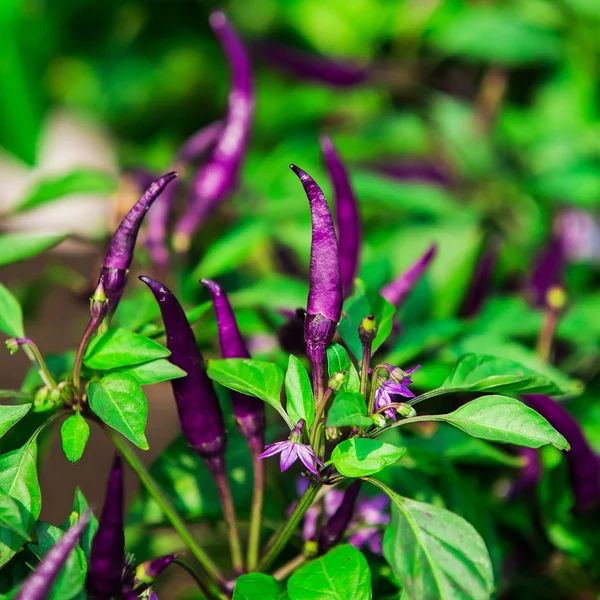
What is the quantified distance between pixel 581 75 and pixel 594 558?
0.93 m

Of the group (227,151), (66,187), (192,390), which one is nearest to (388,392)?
(192,390)

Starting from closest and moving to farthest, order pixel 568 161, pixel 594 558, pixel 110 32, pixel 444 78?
pixel 594 558 → pixel 568 161 → pixel 444 78 → pixel 110 32

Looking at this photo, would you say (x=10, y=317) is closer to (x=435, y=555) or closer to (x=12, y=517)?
(x=12, y=517)

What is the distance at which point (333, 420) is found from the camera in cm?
38

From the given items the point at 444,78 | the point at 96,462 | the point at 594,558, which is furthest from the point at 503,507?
the point at 444,78

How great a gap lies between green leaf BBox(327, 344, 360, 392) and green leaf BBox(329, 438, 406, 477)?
0.15 ft

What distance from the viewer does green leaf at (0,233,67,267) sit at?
597mm

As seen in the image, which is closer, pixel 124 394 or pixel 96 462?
pixel 124 394

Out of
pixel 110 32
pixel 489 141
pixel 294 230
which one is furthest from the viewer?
pixel 110 32

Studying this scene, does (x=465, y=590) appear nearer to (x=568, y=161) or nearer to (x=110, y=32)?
(x=568, y=161)

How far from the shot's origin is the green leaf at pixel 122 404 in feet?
1.40

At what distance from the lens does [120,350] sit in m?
0.47

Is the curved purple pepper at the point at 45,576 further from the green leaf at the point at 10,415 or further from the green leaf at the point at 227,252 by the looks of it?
the green leaf at the point at 227,252

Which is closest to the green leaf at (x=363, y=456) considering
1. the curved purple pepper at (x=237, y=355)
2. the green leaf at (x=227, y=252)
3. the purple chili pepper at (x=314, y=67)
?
the curved purple pepper at (x=237, y=355)
